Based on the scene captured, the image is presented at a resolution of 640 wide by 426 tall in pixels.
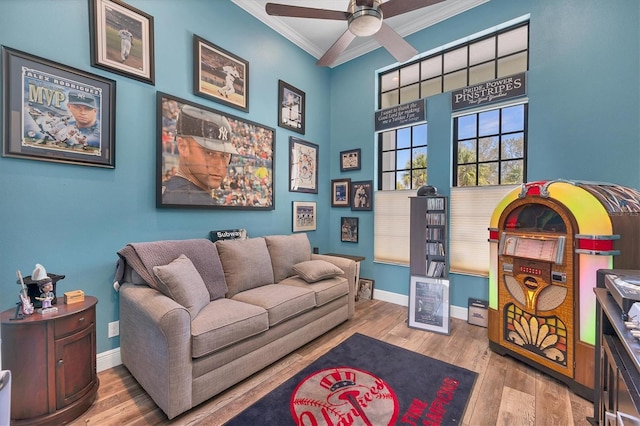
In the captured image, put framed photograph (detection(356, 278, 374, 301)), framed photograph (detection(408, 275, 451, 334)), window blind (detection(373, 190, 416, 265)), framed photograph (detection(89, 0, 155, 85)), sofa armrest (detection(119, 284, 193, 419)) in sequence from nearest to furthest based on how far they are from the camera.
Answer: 1. sofa armrest (detection(119, 284, 193, 419))
2. framed photograph (detection(89, 0, 155, 85))
3. framed photograph (detection(408, 275, 451, 334))
4. window blind (detection(373, 190, 416, 265))
5. framed photograph (detection(356, 278, 374, 301))

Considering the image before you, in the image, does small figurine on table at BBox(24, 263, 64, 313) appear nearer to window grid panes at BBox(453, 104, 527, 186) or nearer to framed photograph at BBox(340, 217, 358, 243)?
framed photograph at BBox(340, 217, 358, 243)

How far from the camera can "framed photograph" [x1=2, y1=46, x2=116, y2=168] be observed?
1.76 m

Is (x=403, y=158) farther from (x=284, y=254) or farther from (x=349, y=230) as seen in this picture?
(x=284, y=254)

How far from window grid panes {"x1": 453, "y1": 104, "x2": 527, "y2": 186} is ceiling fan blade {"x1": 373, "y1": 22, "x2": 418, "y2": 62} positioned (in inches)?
49.7

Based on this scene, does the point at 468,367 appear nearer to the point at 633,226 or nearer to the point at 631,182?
the point at 633,226

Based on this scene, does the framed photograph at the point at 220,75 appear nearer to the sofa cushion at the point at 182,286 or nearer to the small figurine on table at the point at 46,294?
the sofa cushion at the point at 182,286

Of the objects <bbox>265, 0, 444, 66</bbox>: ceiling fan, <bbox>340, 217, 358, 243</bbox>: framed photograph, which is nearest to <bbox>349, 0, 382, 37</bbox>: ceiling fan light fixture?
<bbox>265, 0, 444, 66</bbox>: ceiling fan

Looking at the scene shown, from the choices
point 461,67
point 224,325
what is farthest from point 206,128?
point 461,67

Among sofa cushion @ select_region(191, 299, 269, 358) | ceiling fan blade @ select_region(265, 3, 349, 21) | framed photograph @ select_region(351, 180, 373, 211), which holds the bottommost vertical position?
sofa cushion @ select_region(191, 299, 269, 358)

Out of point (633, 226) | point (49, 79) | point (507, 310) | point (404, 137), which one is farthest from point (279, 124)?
point (633, 226)

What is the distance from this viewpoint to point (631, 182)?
7.54 feet

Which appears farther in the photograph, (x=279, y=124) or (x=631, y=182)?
(x=279, y=124)

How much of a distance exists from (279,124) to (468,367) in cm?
334

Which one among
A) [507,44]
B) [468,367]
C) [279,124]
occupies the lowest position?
[468,367]
